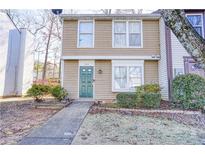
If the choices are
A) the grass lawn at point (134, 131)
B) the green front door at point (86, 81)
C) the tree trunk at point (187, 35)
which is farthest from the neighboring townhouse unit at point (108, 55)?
the tree trunk at point (187, 35)

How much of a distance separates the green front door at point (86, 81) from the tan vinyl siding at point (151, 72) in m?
2.54

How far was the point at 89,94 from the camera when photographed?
31.0ft

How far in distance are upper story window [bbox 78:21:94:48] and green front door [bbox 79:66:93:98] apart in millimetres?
1132

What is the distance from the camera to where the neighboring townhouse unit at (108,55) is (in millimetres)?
9430

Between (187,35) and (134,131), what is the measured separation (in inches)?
106

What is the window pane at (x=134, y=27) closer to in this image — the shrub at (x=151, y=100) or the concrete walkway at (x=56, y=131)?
the shrub at (x=151, y=100)

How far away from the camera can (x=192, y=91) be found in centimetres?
705

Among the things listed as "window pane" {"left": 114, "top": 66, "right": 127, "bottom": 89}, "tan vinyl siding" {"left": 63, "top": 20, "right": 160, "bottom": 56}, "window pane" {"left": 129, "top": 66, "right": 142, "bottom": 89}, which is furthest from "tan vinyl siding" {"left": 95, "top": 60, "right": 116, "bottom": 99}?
"window pane" {"left": 129, "top": 66, "right": 142, "bottom": 89}

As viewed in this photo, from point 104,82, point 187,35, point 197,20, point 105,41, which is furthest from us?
point 105,41

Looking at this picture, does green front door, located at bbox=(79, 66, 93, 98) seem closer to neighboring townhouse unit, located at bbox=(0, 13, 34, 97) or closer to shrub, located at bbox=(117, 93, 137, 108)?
shrub, located at bbox=(117, 93, 137, 108)

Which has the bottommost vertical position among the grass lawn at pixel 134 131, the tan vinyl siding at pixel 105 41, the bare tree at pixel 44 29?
the grass lawn at pixel 134 131

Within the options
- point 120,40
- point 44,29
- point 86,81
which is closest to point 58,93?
point 86,81

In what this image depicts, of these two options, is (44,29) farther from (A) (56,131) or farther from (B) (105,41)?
(A) (56,131)

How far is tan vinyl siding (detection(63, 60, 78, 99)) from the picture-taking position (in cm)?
946
